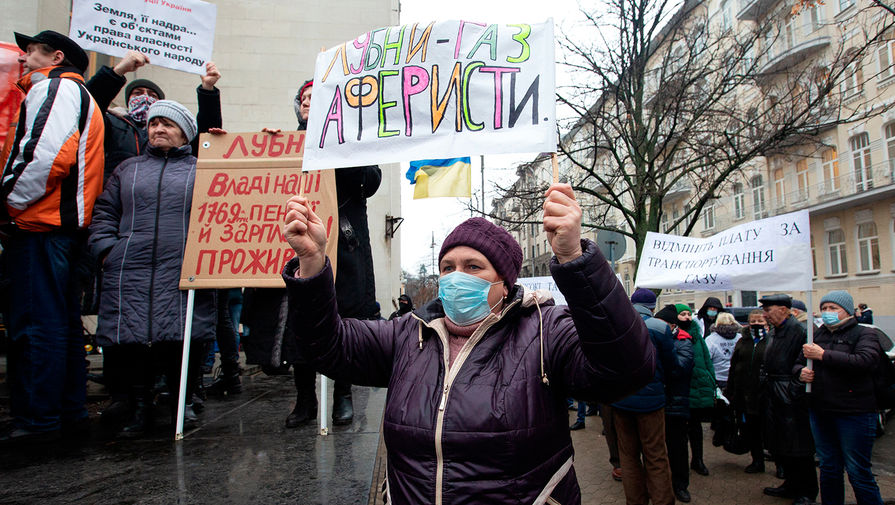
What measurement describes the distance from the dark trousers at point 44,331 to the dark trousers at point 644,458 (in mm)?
4183

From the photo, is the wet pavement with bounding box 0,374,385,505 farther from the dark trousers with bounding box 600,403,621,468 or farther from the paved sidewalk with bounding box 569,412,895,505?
the dark trousers with bounding box 600,403,621,468

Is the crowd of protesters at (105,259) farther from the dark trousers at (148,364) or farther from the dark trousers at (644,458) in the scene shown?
the dark trousers at (644,458)

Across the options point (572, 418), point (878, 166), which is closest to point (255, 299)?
point (572, 418)

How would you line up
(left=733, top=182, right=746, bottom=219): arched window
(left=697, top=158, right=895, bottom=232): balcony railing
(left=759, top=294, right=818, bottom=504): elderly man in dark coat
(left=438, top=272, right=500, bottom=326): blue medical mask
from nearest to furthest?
(left=438, top=272, right=500, bottom=326): blue medical mask, (left=759, top=294, right=818, bottom=504): elderly man in dark coat, (left=697, top=158, right=895, bottom=232): balcony railing, (left=733, top=182, right=746, bottom=219): arched window

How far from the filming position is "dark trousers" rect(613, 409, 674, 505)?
4539mm

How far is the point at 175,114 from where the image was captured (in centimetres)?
364

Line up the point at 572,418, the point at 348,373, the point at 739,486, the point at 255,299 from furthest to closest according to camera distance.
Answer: the point at 572,418
the point at 739,486
the point at 255,299
the point at 348,373

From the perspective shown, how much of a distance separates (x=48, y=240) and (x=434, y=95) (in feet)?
8.42

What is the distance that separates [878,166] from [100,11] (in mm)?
26688

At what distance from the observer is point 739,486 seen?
5609mm

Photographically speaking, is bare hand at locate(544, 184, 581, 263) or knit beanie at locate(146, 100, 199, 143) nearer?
bare hand at locate(544, 184, 581, 263)

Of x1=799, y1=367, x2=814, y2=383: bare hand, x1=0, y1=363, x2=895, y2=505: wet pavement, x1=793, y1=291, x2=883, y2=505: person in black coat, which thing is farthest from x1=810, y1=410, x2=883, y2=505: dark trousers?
x1=0, y1=363, x2=895, y2=505: wet pavement

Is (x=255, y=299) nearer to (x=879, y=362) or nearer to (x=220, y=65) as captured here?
(x=879, y=362)

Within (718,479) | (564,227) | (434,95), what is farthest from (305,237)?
(718,479)
